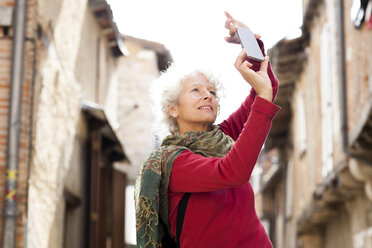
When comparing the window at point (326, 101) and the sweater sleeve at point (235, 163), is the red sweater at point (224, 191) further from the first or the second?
the window at point (326, 101)

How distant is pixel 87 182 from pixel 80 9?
3.02 m

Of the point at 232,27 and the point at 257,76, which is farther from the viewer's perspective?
the point at 232,27

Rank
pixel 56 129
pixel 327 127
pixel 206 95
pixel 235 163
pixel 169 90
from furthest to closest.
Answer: pixel 327 127
pixel 56 129
pixel 169 90
pixel 206 95
pixel 235 163

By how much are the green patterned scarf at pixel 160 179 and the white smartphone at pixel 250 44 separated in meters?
0.41

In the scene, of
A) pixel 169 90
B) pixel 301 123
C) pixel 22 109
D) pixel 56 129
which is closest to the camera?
pixel 169 90

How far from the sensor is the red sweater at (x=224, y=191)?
314 centimetres

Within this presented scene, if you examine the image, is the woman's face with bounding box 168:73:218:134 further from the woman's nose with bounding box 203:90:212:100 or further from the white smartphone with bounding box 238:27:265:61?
the white smartphone with bounding box 238:27:265:61

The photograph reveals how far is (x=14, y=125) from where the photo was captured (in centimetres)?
898

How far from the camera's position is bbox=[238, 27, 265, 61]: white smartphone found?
3.26 meters

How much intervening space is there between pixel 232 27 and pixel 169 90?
0.40m

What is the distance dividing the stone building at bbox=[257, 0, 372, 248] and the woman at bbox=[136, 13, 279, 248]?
18.1 ft

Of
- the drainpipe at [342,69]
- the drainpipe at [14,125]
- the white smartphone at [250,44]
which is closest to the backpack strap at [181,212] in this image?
the white smartphone at [250,44]

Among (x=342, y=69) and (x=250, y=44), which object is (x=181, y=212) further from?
(x=342, y=69)

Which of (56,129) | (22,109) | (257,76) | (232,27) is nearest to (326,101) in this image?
(56,129)
